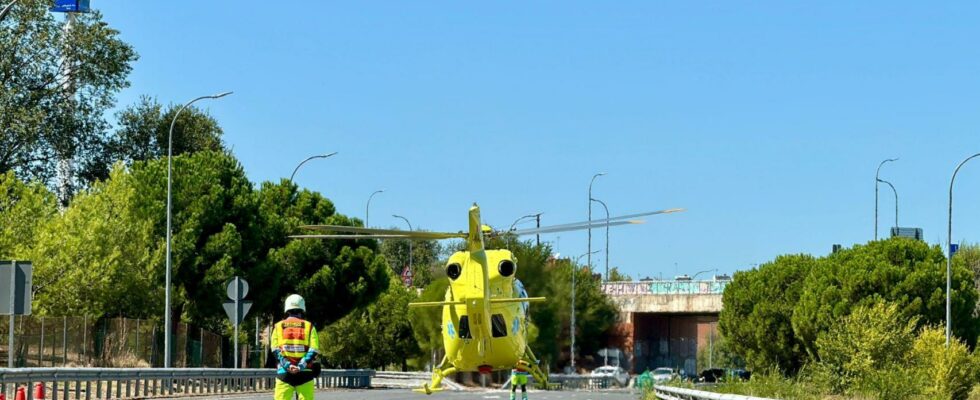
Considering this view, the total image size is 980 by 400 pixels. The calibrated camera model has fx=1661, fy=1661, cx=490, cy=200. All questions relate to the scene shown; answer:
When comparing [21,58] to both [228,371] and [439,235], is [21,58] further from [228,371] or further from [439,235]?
[439,235]

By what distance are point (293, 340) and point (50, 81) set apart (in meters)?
57.3

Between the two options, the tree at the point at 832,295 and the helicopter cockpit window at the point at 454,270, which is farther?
the tree at the point at 832,295

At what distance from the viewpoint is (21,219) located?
52906mm

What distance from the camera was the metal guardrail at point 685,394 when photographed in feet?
91.3

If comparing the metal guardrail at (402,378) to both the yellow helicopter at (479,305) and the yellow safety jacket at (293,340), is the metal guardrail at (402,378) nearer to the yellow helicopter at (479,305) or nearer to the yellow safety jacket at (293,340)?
the yellow helicopter at (479,305)

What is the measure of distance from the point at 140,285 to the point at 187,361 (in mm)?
5179

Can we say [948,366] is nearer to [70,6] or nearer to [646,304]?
[70,6]

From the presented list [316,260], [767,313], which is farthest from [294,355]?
[767,313]

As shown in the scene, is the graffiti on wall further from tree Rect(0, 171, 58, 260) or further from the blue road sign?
tree Rect(0, 171, 58, 260)

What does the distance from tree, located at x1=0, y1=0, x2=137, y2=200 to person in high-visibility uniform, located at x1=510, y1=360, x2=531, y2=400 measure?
39.9 m

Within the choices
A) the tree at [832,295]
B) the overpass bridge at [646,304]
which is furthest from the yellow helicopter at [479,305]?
the overpass bridge at [646,304]

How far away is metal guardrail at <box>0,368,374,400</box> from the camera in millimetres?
30731

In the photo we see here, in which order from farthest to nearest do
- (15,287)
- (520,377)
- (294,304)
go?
(520,377) → (15,287) → (294,304)

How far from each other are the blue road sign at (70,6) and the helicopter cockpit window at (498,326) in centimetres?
4572
